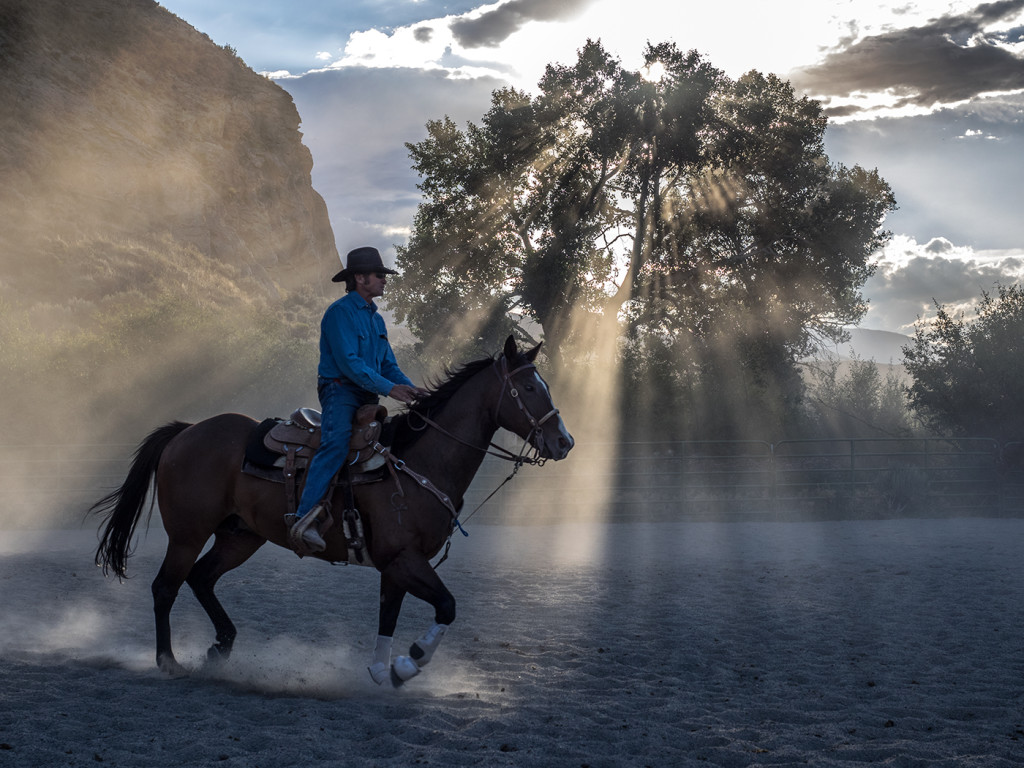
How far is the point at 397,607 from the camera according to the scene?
18.0ft

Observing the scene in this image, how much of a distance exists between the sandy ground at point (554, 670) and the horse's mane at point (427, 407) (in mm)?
1563

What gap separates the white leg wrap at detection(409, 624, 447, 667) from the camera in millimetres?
5277

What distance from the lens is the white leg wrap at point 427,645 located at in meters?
5.28

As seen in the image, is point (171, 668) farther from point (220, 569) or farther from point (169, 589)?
point (220, 569)

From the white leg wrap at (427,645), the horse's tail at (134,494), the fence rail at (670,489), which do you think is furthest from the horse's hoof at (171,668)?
the fence rail at (670,489)

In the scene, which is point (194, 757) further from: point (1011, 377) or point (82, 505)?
point (1011, 377)

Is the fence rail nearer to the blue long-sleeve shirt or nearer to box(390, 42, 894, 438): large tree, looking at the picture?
box(390, 42, 894, 438): large tree

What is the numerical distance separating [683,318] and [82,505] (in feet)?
52.5

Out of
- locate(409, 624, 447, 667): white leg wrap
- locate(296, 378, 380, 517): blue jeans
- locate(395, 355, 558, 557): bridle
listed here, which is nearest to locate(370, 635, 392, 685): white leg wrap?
locate(409, 624, 447, 667): white leg wrap

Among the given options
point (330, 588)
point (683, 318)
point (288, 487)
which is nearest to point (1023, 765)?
point (288, 487)

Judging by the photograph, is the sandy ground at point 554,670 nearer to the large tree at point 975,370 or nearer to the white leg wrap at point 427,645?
the white leg wrap at point 427,645

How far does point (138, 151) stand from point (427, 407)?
61.5m

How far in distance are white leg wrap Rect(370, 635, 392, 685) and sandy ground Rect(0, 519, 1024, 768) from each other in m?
0.11

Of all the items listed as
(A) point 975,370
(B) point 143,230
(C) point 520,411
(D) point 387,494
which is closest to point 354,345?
(D) point 387,494
